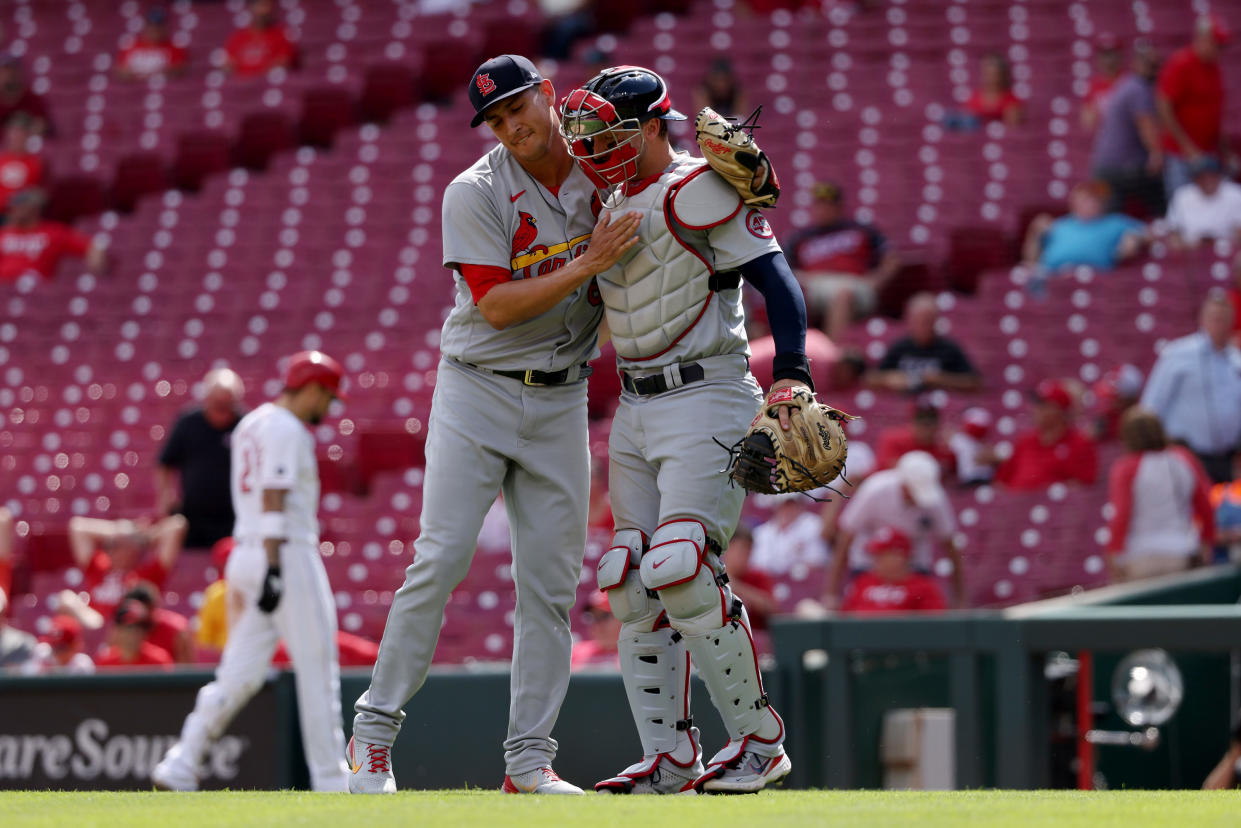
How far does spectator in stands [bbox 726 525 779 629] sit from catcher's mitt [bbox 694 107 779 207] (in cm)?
388

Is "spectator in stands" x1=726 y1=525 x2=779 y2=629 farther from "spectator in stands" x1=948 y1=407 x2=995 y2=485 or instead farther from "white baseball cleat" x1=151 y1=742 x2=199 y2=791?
"white baseball cleat" x1=151 y1=742 x2=199 y2=791

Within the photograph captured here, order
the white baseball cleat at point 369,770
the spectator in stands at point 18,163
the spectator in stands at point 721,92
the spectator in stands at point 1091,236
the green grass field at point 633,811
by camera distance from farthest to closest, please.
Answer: the spectator in stands at point 18,163 → the spectator in stands at point 721,92 → the spectator in stands at point 1091,236 → the white baseball cleat at point 369,770 → the green grass field at point 633,811

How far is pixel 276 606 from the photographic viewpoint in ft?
22.3

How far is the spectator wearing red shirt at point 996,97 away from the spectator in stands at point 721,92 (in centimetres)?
180

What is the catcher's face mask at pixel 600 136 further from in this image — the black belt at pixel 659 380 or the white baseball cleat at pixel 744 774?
the white baseball cleat at pixel 744 774

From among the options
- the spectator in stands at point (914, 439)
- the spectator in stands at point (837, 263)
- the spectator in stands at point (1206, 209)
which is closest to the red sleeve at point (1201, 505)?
the spectator in stands at point (914, 439)

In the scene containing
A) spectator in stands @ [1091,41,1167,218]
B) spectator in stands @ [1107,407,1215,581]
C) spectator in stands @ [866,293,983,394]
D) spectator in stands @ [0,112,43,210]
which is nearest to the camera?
spectator in stands @ [1107,407,1215,581]

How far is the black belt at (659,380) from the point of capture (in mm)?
4203

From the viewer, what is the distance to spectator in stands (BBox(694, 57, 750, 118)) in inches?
510

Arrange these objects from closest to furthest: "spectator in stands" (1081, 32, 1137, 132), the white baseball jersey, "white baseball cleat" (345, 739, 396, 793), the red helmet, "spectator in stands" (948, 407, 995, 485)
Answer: "white baseball cleat" (345, 739, 396, 793)
the white baseball jersey
the red helmet
"spectator in stands" (948, 407, 995, 485)
"spectator in stands" (1081, 32, 1137, 132)

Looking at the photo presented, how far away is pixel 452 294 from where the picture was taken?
1334 cm

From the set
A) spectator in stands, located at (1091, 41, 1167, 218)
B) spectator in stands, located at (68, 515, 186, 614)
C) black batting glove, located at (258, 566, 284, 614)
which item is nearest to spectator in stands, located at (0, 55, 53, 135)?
spectator in stands, located at (68, 515, 186, 614)

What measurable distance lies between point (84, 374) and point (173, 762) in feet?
23.9

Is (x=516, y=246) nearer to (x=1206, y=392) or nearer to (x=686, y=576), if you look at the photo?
(x=686, y=576)
